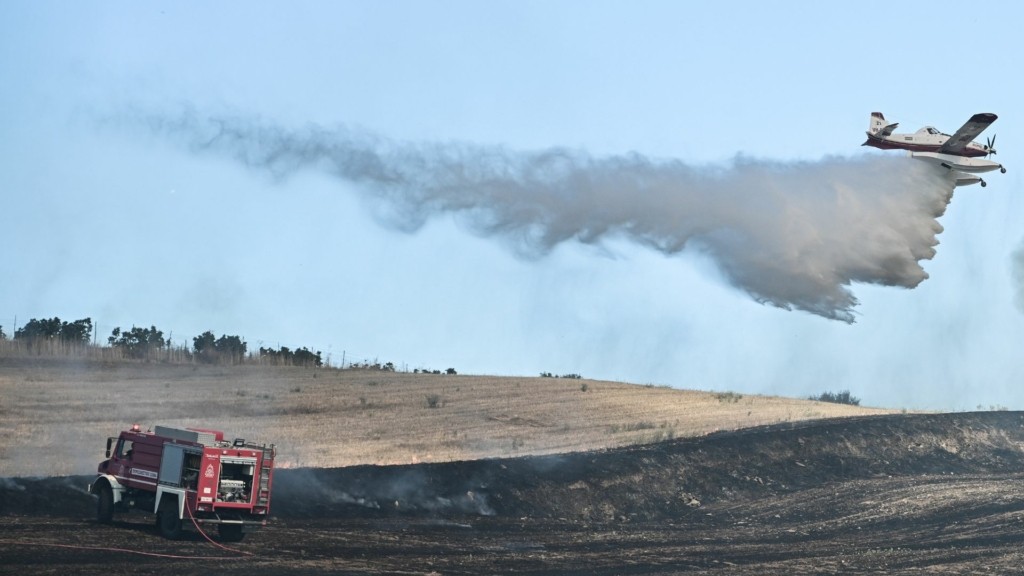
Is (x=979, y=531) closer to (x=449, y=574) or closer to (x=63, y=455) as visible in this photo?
(x=449, y=574)

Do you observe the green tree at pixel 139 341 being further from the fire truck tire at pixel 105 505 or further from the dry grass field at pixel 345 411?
the fire truck tire at pixel 105 505

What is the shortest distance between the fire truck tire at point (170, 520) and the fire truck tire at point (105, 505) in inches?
76.3

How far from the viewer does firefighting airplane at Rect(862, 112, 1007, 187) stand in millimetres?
49188

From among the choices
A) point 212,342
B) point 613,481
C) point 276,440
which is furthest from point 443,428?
point 212,342

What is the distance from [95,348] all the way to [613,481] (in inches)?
1902

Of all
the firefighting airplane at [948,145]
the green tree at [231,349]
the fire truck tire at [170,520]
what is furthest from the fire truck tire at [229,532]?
the green tree at [231,349]

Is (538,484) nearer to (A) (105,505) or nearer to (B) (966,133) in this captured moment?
(A) (105,505)

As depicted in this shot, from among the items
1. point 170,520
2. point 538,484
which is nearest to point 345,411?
point 538,484

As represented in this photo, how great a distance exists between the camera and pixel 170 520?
98.7 ft

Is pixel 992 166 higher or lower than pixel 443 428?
higher

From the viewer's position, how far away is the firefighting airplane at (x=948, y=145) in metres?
49.2

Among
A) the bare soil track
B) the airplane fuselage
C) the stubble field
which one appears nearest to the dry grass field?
the stubble field

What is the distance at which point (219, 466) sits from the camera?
30031 mm

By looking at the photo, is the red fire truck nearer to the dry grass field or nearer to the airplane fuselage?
the dry grass field
